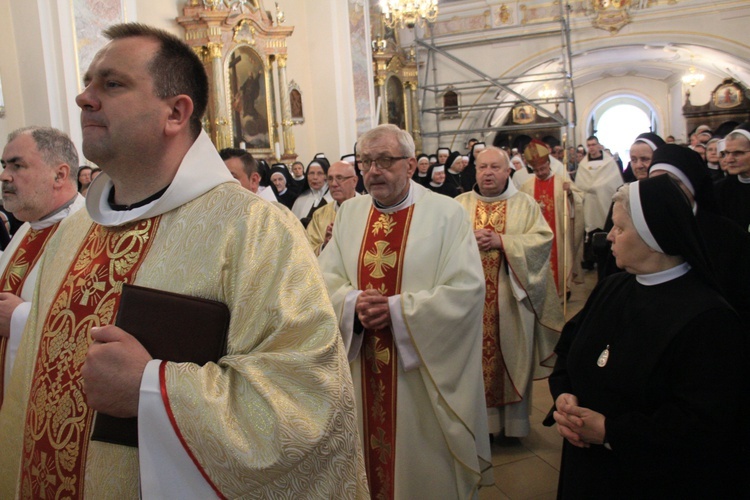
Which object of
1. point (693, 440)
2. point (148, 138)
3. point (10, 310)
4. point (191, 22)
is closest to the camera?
point (148, 138)

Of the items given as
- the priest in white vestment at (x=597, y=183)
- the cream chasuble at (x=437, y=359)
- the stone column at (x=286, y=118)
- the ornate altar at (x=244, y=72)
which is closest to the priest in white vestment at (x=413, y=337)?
the cream chasuble at (x=437, y=359)

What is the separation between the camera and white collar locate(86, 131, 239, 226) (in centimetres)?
162

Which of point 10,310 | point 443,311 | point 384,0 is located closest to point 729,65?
point 384,0

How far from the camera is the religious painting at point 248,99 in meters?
11.0

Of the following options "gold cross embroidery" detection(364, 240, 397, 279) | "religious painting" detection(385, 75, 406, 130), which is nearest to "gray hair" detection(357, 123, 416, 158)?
"gold cross embroidery" detection(364, 240, 397, 279)

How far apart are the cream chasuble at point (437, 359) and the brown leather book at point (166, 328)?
1.55 metres

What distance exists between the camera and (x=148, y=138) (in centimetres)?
158

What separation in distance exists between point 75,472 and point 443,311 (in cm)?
178

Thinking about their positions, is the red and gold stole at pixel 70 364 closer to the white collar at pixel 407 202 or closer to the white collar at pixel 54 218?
the white collar at pixel 54 218

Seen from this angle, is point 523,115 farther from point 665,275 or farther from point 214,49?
point 665,275

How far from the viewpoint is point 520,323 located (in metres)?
4.41

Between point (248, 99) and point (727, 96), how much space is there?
59.7 feet

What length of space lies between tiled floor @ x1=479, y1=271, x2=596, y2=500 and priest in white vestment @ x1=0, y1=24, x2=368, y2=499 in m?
2.41

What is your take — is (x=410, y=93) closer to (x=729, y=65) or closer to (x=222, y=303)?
(x=729, y=65)
